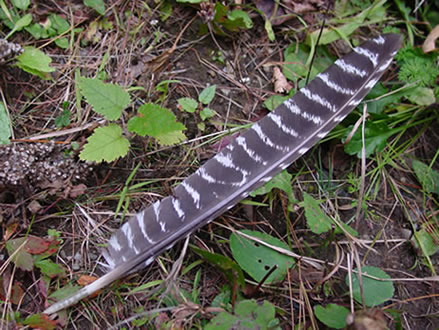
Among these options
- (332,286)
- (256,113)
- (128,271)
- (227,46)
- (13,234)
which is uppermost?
(227,46)

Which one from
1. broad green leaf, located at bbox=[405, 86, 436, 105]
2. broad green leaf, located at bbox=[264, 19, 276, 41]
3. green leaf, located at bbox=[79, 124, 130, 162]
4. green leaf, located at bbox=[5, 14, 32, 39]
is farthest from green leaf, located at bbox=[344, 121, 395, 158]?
green leaf, located at bbox=[5, 14, 32, 39]

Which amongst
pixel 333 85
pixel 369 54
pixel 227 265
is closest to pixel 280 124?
pixel 333 85

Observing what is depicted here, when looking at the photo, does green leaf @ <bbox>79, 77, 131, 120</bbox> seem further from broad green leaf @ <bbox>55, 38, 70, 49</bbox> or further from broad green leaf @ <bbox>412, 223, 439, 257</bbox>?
broad green leaf @ <bbox>412, 223, 439, 257</bbox>

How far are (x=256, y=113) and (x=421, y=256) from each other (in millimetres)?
1016

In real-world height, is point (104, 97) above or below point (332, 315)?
above

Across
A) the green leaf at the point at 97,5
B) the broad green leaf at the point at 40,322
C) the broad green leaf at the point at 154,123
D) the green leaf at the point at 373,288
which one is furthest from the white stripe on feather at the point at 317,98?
the broad green leaf at the point at 40,322

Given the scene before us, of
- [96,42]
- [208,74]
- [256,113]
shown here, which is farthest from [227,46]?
[96,42]

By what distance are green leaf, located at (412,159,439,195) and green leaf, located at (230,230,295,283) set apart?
31.8 inches

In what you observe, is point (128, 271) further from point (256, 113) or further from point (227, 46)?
point (227, 46)

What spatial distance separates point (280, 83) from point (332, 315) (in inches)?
44.4

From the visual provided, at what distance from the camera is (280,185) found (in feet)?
5.82

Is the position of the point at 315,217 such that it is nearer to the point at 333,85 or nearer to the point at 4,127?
the point at 333,85

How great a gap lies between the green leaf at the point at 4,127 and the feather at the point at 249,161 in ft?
2.07

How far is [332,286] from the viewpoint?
171 cm
